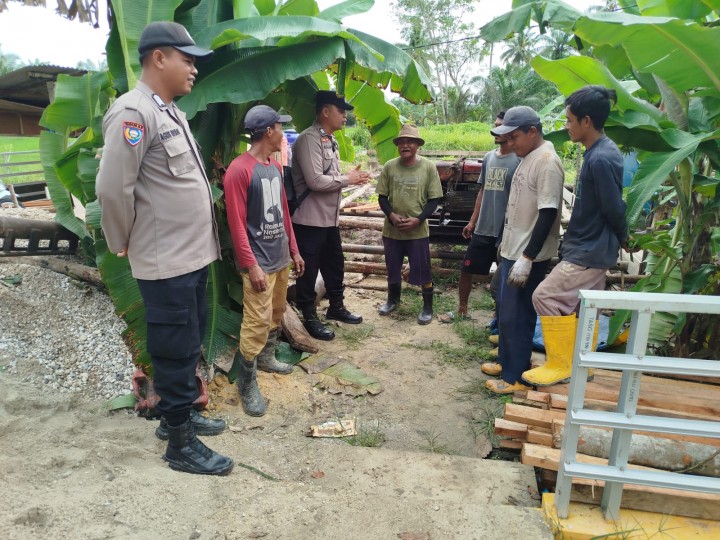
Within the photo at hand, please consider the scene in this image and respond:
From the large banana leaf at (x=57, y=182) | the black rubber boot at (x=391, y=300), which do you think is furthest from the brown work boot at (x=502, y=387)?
the large banana leaf at (x=57, y=182)

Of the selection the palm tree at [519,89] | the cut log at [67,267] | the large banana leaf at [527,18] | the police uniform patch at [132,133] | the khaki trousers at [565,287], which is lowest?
the cut log at [67,267]

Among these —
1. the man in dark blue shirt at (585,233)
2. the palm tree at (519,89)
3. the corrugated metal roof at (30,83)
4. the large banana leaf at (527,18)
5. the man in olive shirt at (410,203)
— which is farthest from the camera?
the palm tree at (519,89)

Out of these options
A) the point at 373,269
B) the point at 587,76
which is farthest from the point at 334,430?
the point at 373,269

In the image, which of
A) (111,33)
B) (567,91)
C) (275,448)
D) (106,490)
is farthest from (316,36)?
(106,490)

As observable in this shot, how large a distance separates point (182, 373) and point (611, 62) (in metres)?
A: 3.73

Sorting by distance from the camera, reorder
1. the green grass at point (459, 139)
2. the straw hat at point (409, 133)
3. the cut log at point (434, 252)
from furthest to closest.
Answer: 1. the green grass at point (459, 139)
2. the cut log at point (434, 252)
3. the straw hat at point (409, 133)

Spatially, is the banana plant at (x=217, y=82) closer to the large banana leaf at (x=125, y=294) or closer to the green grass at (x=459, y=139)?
the large banana leaf at (x=125, y=294)

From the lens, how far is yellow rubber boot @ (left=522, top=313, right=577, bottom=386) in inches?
135

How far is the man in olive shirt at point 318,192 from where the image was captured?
4.57 m

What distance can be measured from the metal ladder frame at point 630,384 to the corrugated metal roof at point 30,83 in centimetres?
665

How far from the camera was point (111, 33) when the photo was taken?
11.6 ft

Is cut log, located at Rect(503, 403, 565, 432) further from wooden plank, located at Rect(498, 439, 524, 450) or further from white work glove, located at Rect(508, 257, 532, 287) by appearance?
white work glove, located at Rect(508, 257, 532, 287)

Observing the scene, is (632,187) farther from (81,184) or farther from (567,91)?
(81,184)

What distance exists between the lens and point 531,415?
10.0 ft
